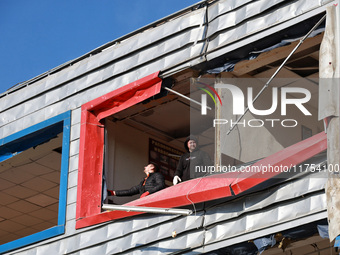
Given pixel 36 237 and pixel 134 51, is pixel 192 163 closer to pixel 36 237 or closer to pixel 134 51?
pixel 134 51

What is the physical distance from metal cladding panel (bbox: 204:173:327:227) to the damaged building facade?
0.07 feet

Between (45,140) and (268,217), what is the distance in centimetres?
643

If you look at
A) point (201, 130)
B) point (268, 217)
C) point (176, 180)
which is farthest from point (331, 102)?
point (201, 130)

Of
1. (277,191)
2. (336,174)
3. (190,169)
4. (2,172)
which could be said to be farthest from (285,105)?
(2,172)

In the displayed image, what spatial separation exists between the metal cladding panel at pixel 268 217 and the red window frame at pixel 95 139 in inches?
97.6

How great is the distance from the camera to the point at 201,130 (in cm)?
1881

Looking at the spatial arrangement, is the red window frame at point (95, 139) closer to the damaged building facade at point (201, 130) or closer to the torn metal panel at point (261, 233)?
the damaged building facade at point (201, 130)

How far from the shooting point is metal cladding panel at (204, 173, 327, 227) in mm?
12170

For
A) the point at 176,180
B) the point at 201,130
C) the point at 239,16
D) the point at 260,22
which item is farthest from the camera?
the point at 201,130

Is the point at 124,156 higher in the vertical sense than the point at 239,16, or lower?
lower

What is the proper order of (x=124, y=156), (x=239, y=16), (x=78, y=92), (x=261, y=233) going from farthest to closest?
(x=124, y=156) → (x=78, y=92) → (x=239, y=16) → (x=261, y=233)

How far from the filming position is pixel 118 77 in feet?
52.9

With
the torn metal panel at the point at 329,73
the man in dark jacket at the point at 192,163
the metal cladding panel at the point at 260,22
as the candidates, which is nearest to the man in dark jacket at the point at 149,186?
the man in dark jacket at the point at 192,163

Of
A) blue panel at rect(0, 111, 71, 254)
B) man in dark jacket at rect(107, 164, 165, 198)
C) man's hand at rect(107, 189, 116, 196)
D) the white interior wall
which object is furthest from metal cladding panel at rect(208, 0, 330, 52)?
blue panel at rect(0, 111, 71, 254)
